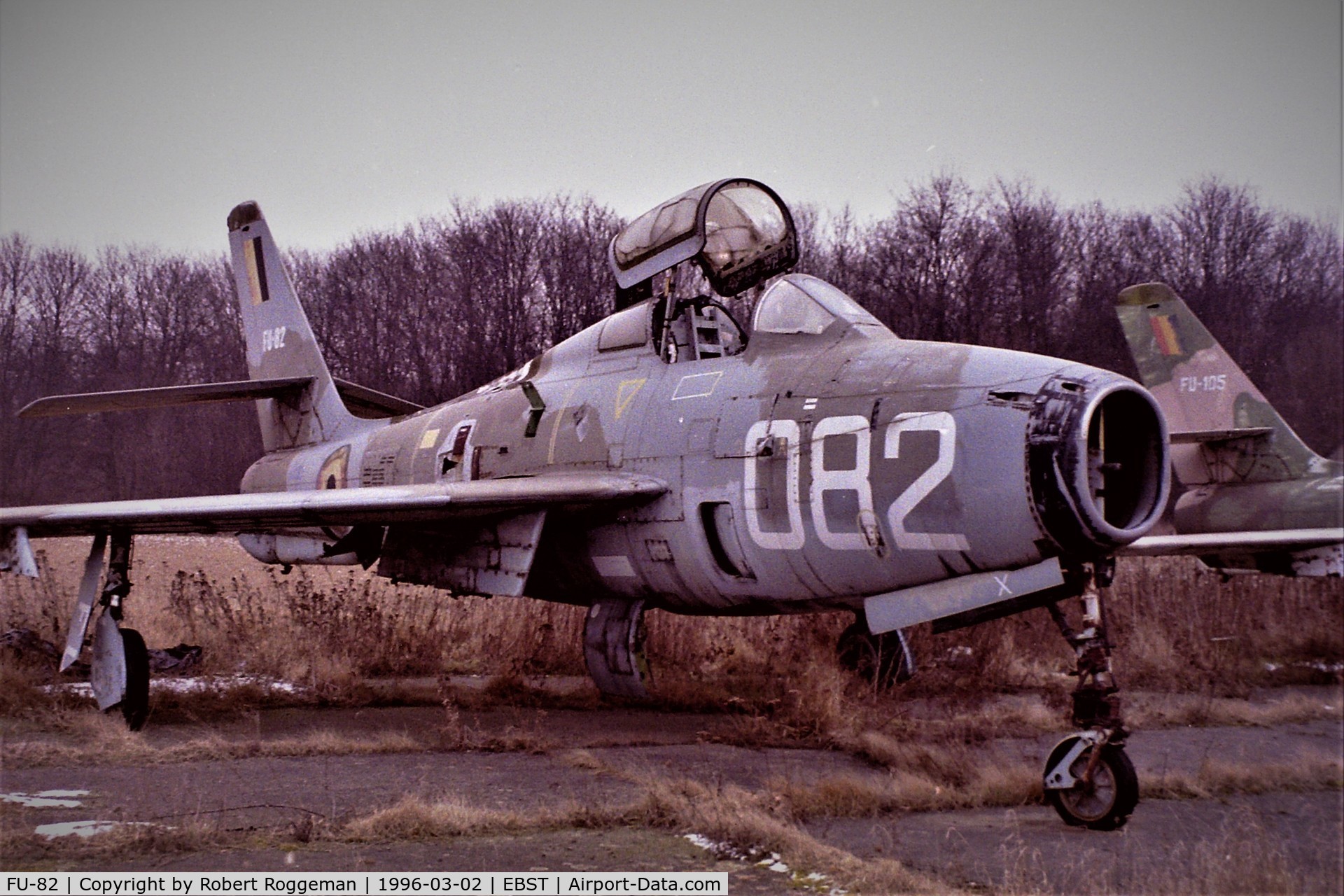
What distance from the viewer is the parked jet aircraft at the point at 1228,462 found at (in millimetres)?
10031

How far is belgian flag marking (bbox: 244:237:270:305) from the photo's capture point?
1231 cm

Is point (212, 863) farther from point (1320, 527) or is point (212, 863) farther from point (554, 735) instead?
point (1320, 527)

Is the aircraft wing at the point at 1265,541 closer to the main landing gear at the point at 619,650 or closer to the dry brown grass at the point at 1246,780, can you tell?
the dry brown grass at the point at 1246,780

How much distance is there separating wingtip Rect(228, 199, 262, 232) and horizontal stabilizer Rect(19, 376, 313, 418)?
2.08 m

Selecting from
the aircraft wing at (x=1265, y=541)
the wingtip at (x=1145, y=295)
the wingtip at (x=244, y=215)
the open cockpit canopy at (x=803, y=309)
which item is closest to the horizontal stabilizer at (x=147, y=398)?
the wingtip at (x=244, y=215)

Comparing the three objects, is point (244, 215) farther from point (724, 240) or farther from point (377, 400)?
point (724, 240)

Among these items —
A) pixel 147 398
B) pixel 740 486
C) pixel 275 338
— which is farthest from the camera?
pixel 275 338

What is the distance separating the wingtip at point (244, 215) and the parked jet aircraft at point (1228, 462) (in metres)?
9.92

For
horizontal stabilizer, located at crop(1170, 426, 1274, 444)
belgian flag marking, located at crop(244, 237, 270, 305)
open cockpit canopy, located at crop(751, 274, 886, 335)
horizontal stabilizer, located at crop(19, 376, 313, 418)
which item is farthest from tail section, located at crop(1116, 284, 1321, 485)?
belgian flag marking, located at crop(244, 237, 270, 305)

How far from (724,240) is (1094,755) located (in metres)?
4.61

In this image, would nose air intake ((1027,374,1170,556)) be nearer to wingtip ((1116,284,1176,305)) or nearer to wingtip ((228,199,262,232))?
wingtip ((1116,284,1176,305))

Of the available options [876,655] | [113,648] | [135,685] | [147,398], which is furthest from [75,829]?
[876,655]

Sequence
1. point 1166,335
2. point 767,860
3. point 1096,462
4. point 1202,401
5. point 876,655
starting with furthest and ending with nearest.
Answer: point 1166,335, point 1202,401, point 876,655, point 1096,462, point 767,860

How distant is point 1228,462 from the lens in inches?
456
